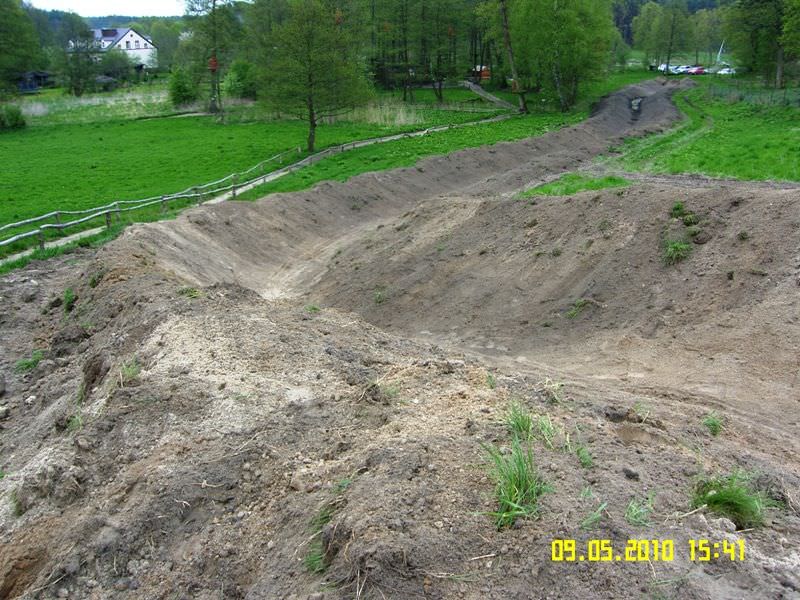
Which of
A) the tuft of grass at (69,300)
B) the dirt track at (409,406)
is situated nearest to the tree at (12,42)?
the dirt track at (409,406)

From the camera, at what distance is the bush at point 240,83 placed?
63.2 metres

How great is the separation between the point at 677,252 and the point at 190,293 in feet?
33.2

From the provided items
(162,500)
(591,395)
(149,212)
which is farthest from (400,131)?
(162,500)

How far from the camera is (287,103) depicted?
35906 mm

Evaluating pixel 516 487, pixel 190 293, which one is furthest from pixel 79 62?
pixel 516 487

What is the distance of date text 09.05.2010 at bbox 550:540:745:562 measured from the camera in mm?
4898

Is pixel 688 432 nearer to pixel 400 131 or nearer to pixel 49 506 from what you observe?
pixel 49 506

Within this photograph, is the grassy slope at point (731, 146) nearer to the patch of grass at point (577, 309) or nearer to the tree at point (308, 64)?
the patch of grass at point (577, 309)

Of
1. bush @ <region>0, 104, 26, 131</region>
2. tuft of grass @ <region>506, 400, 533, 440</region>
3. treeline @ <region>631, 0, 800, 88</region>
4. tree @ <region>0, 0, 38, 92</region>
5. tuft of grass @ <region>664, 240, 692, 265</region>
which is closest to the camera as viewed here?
tuft of grass @ <region>506, 400, 533, 440</region>

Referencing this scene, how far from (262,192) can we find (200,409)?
68.7 feet

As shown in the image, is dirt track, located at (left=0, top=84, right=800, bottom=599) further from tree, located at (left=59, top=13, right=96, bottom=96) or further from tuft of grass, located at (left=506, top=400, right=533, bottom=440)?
tree, located at (left=59, top=13, right=96, bottom=96)

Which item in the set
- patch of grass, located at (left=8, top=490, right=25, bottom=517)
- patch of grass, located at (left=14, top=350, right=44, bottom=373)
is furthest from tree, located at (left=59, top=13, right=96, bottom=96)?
patch of grass, located at (left=8, top=490, right=25, bottom=517)

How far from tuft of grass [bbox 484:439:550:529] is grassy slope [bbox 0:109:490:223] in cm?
2498

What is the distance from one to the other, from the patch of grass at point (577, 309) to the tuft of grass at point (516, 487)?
8.58 m
